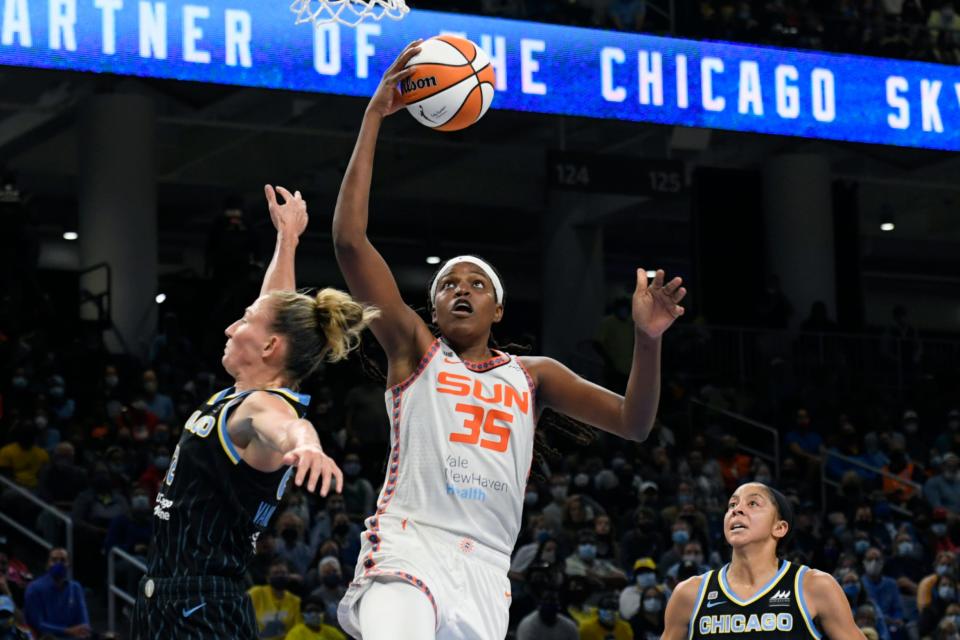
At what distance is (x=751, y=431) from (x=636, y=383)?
16760 millimetres

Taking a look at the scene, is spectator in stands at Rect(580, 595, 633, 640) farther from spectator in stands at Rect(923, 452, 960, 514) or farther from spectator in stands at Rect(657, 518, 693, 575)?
spectator in stands at Rect(923, 452, 960, 514)

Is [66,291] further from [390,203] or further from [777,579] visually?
[777,579]

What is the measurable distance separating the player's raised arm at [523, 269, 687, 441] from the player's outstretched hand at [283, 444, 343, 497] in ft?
6.14

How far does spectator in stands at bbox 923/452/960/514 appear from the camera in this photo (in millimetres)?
19328

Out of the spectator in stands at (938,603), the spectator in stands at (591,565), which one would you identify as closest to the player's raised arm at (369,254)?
the spectator in stands at (591,565)

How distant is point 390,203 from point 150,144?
23.1 ft

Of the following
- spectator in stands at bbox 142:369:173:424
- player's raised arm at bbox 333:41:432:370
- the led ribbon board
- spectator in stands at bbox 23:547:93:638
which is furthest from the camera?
spectator in stands at bbox 142:369:173:424

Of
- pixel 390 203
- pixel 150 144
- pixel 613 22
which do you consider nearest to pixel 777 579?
pixel 613 22

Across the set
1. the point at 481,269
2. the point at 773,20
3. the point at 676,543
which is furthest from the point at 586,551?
the point at 481,269

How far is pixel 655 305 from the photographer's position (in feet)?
19.9

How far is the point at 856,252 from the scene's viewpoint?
86.6 feet

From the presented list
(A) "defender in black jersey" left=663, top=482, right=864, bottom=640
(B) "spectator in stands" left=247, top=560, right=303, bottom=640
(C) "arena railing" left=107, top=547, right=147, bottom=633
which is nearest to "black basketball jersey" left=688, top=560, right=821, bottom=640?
(A) "defender in black jersey" left=663, top=482, right=864, bottom=640

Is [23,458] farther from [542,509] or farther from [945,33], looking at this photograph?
[945,33]

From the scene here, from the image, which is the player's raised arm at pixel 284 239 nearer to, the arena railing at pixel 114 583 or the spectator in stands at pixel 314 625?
the spectator in stands at pixel 314 625
